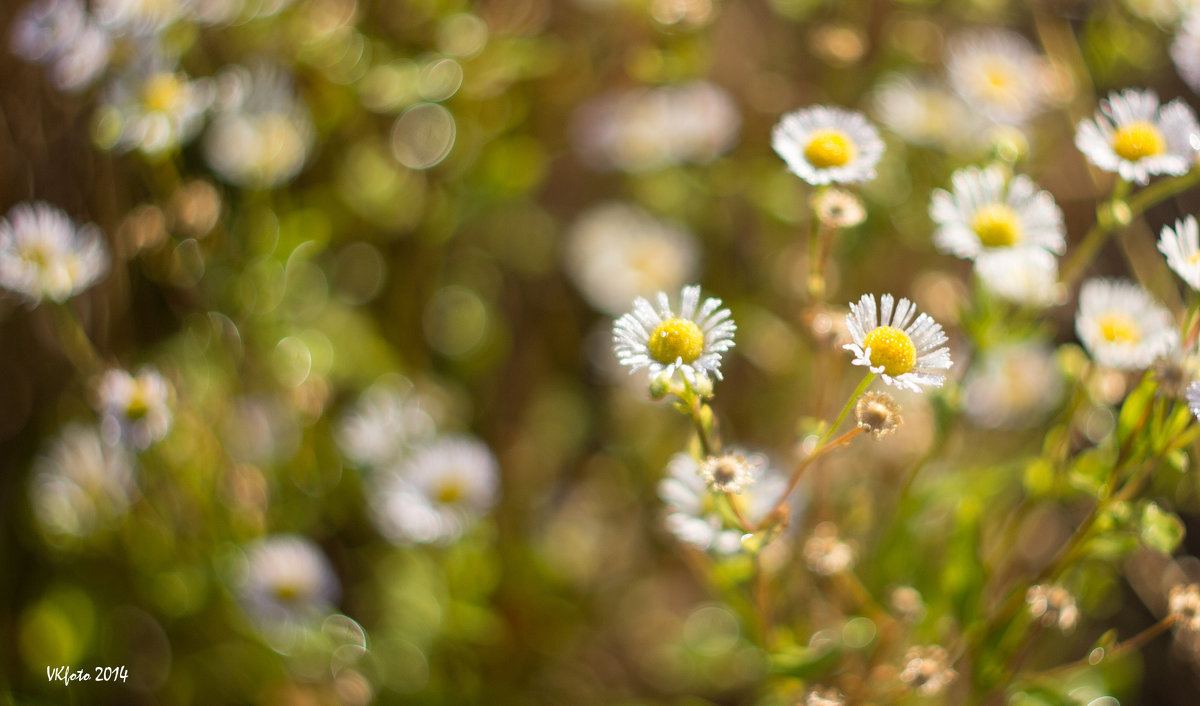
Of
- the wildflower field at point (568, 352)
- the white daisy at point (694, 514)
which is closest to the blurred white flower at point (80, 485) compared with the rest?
the wildflower field at point (568, 352)

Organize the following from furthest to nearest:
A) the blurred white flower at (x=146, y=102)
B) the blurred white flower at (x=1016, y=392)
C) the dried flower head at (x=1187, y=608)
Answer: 1. the blurred white flower at (x=1016, y=392)
2. the blurred white flower at (x=146, y=102)
3. the dried flower head at (x=1187, y=608)

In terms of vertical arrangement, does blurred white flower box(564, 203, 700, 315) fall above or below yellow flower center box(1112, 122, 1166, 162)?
above

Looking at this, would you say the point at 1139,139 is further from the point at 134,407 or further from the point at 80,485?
the point at 80,485

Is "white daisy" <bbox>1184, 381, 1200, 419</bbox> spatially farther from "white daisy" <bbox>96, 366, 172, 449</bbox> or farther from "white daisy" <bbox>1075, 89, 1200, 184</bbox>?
"white daisy" <bbox>96, 366, 172, 449</bbox>

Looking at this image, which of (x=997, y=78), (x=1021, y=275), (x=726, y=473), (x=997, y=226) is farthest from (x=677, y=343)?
(x=997, y=78)

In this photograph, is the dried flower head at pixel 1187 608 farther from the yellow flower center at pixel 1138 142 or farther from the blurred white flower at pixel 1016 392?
the blurred white flower at pixel 1016 392

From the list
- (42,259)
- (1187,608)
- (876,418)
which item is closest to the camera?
(876,418)

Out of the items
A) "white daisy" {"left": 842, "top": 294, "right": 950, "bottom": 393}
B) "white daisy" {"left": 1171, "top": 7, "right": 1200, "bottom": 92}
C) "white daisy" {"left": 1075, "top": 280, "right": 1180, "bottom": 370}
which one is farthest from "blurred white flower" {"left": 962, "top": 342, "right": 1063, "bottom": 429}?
"white daisy" {"left": 842, "top": 294, "right": 950, "bottom": 393}
